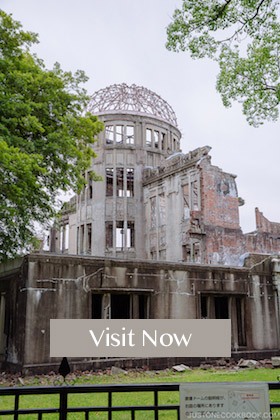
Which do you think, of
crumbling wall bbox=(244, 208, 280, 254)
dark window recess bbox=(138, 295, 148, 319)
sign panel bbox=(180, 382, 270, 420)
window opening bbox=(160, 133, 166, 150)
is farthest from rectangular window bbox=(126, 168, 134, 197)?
sign panel bbox=(180, 382, 270, 420)

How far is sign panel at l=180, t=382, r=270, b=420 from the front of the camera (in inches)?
114

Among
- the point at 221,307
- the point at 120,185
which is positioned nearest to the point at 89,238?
the point at 120,185

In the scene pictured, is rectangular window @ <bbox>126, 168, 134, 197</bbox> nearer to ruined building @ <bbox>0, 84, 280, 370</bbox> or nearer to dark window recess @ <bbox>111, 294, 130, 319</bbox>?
ruined building @ <bbox>0, 84, 280, 370</bbox>

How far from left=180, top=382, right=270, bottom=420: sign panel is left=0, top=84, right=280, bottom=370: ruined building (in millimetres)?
10298

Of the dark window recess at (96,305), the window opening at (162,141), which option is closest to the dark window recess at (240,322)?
the dark window recess at (96,305)

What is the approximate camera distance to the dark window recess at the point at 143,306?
1452 cm

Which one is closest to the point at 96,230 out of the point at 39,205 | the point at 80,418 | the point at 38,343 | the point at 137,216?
the point at 137,216

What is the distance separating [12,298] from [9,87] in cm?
655

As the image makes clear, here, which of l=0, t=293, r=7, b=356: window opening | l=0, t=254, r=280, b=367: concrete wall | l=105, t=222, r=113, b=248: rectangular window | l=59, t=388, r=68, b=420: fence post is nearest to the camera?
l=59, t=388, r=68, b=420: fence post

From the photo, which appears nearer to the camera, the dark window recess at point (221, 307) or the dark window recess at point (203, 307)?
the dark window recess at point (203, 307)

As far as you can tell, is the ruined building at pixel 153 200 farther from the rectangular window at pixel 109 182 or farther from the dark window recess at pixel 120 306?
the dark window recess at pixel 120 306

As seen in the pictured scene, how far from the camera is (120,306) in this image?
48.6 ft

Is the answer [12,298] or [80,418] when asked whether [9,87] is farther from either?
[80,418]

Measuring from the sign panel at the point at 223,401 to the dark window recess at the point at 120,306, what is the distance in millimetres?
11724
